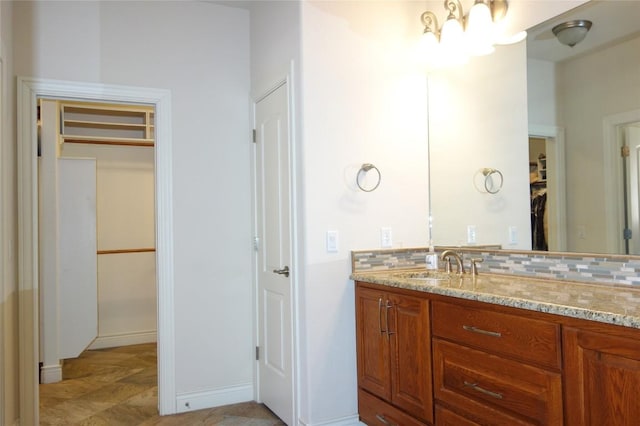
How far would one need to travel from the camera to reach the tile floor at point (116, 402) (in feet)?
9.43

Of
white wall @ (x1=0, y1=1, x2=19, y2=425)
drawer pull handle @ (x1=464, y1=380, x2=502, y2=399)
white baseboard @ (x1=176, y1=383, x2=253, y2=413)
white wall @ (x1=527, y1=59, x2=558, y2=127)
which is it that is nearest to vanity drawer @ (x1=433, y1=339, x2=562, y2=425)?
drawer pull handle @ (x1=464, y1=380, x2=502, y2=399)

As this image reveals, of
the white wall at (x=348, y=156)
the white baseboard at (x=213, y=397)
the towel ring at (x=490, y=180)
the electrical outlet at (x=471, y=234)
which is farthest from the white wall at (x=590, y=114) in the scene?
the white baseboard at (x=213, y=397)

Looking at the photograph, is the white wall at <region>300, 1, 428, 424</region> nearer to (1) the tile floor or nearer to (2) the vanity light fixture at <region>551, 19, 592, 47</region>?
(1) the tile floor

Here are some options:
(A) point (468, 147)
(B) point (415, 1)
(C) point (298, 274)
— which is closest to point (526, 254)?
(A) point (468, 147)

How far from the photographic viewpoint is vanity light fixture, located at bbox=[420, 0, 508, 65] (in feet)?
7.98

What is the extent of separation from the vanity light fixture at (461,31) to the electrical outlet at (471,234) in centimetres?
96

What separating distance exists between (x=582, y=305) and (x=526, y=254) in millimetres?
835

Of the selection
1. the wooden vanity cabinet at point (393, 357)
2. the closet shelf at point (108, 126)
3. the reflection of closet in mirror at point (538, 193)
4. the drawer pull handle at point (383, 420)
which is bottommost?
the drawer pull handle at point (383, 420)

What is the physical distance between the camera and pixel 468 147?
8.96ft

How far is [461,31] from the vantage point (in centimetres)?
259

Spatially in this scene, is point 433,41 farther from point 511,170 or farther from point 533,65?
point 511,170

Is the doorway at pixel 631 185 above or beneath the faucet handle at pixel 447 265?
above

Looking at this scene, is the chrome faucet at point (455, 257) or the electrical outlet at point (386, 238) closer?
the chrome faucet at point (455, 257)

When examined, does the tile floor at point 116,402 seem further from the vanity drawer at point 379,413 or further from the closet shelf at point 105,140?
the closet shelf at point 105,140
